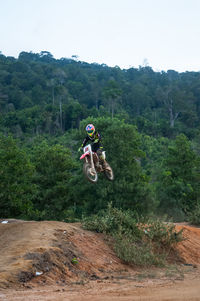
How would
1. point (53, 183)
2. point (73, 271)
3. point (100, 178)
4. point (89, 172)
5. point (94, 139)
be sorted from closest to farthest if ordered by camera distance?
point (73, 271), point (89, 172), point (94, 139), point (100, 178), point (53, 183)

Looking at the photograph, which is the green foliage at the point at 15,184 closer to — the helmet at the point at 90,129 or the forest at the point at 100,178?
the forest at the point at 100,178

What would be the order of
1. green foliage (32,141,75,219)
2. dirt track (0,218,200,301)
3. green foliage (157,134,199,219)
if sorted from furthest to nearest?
green foliage (157,134,199,219), green foliage (32,141,75,219), dirt track (0,218,200,301)

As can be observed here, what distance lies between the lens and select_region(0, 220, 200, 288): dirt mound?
29.8 feet

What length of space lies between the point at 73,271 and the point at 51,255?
833mm

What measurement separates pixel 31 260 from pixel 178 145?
1325 inches

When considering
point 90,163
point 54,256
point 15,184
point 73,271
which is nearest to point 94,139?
point 90,163

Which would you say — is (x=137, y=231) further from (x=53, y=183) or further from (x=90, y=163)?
(x=53, y=183)

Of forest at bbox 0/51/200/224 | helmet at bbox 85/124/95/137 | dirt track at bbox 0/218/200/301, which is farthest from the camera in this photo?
forest at bbox 0/51/200/224

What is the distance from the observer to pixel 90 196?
106 ft

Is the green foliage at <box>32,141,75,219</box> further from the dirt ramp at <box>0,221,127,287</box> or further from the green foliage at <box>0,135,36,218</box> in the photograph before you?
the dirt ramp at <box>0,221,127,287</box>

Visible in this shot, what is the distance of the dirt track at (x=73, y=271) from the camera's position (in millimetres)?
7648

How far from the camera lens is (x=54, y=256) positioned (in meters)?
10.5

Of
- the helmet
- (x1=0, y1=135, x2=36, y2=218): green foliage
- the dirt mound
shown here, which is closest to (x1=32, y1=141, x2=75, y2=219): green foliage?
(x1=0, y1=135, x2=36, y2=218): green foliage

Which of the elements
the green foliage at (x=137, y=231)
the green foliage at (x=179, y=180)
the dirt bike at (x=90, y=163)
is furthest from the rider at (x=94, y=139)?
the green foliage at (x=179, y=180)
